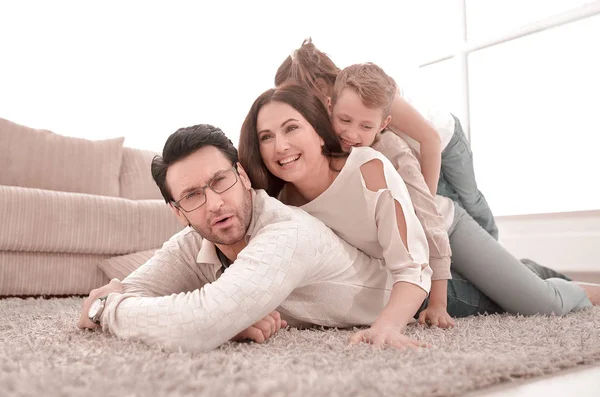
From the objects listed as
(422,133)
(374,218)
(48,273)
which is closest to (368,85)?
(422,133)

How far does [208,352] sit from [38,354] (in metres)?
0.33

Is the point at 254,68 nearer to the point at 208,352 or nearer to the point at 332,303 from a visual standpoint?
the point at 332,303

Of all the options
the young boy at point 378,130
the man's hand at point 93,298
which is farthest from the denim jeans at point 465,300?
the man's hand at point 93,298

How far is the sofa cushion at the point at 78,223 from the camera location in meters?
2.53

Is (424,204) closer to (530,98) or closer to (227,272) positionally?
(227,272)

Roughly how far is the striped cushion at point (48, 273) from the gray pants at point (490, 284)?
5.84ft

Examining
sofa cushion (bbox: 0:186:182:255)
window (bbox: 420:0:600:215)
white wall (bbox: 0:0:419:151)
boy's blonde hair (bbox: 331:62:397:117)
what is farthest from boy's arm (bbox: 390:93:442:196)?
white wall (bbox: 0:0:419:151)

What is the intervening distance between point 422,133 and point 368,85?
0.31 meters

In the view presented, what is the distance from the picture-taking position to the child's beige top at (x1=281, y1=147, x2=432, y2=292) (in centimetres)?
145

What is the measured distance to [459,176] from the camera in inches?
86.8

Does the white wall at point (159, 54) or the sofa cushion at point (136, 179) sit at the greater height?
the white wall at point (159, 54)

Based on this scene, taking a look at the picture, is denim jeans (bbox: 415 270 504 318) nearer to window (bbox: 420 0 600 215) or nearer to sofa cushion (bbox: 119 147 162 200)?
window (bbox: 420 0 600 215)

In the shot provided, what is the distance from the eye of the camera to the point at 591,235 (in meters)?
3.21

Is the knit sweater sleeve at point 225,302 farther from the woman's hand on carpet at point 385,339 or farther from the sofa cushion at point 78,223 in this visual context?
the sofa cushion at point 78,223
